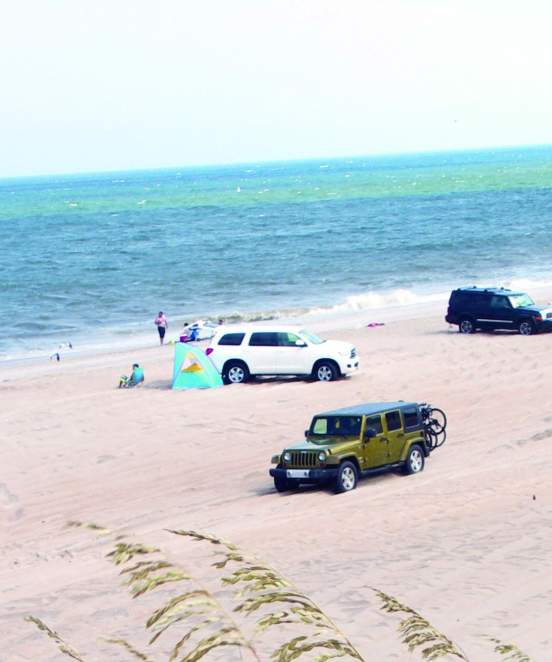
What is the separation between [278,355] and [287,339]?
1.50 ft

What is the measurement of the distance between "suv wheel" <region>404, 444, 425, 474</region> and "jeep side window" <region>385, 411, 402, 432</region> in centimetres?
42

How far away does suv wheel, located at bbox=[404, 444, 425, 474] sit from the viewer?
1811 cm

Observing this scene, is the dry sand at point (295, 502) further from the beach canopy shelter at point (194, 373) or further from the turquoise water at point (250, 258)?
the turquoise water at point (250, 258)

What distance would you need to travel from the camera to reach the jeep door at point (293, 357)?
27.2m

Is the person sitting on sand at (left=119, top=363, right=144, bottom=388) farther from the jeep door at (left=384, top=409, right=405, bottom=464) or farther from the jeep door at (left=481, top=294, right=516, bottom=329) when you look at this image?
the jeep door at (left=384, top=409, right=405, bottom=464)

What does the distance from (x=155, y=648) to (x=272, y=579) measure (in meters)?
7.81

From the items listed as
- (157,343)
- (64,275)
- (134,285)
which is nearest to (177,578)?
(157,343)

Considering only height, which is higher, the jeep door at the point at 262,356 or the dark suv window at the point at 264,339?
the dark suv window at the point at 264,339

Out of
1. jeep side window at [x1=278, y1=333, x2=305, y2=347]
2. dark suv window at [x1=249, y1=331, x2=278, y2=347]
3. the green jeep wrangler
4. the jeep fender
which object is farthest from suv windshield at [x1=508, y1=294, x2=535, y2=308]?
the jeep fender

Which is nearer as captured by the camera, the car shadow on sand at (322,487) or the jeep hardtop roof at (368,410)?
the car shadow on sand at (322,487)

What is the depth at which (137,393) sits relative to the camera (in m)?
27.1

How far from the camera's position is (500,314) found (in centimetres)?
3353

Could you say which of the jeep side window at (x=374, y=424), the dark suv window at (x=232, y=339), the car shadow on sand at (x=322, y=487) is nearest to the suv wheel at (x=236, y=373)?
the dark suv window at (x=232, y=339)

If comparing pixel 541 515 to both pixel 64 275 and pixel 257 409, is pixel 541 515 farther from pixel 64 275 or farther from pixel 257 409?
pixel 64 275
